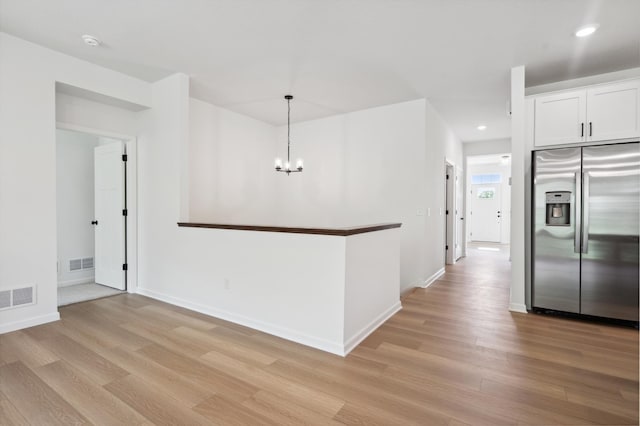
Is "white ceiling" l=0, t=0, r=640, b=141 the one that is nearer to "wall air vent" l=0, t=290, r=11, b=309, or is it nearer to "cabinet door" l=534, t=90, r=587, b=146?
"cabinet door" l=534, t=90, r=587, b=146

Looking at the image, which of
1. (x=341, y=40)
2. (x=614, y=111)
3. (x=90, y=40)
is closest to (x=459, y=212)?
(x=614, y=111)

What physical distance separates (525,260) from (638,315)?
1035 millimetres

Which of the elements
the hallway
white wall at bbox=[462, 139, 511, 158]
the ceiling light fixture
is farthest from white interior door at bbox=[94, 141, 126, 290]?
A: white wall at bbox=[462, 139, 511, 158]

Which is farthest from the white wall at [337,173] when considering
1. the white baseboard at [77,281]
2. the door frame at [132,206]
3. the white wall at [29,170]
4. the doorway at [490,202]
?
the doorway at [490,202]

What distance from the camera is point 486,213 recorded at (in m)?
10.7

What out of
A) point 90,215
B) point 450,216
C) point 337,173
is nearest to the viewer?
point 90,215

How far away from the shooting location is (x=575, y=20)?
2662mm

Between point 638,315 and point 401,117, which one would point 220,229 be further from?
point 638,315

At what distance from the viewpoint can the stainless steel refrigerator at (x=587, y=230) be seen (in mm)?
3111

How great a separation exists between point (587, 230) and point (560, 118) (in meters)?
1.27

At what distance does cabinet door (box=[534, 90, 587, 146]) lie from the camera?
342 centimetres

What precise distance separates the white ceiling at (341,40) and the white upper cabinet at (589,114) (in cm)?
35

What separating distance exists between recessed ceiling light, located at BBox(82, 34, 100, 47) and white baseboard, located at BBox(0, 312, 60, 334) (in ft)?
9.06

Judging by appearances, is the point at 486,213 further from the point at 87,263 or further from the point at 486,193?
the point at 87,263
